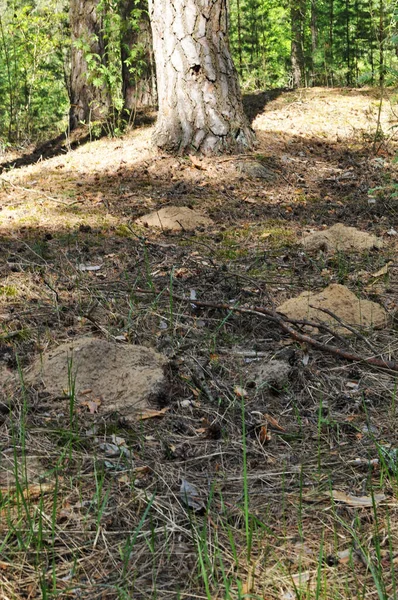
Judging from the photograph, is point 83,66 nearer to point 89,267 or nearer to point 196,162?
point 196,162

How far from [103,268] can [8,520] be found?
2462mm

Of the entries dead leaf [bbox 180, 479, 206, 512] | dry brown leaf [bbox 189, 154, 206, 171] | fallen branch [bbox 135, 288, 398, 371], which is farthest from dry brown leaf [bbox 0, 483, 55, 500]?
dry brown leaf [bbox 189, 154, 206, 171]

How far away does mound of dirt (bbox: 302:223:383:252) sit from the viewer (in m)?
4.41

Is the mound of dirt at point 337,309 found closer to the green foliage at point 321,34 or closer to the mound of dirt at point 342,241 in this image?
the mound of dirt at point 342,241

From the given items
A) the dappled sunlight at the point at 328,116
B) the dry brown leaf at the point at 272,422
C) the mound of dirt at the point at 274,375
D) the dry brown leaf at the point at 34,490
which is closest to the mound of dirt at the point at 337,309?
the mound of dirt at the point at 274,375

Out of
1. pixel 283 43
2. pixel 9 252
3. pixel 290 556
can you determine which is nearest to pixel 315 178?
pixel 9 252

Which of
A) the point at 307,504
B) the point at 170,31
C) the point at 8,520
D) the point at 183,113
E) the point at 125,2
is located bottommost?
the point at 307,504

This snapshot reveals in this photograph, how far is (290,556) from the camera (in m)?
1.69

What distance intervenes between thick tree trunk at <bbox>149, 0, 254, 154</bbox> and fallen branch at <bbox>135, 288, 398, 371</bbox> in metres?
3.34

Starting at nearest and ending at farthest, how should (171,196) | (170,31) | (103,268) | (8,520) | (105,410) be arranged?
(8,520), (105,410), (103,268), (171,196), (170,31)

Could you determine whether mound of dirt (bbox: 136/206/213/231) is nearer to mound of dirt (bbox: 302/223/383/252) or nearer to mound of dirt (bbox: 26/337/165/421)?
mound of dirt (bbox: 302/223/383/252)

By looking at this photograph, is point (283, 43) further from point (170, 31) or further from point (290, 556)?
point (290, 556)

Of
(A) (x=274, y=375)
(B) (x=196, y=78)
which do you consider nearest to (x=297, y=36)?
(B) (x=196, y=78)

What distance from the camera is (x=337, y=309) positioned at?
130 inches
